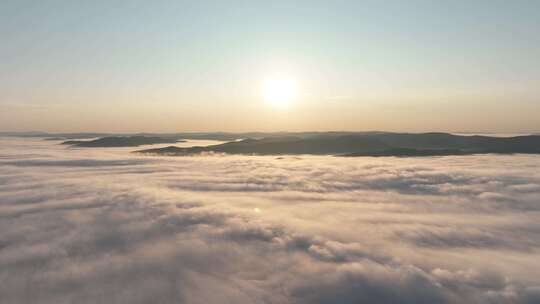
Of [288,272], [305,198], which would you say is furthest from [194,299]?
[305,198]

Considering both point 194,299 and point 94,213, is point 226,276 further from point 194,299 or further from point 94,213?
point 94,213

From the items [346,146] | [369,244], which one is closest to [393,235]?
[369,244]

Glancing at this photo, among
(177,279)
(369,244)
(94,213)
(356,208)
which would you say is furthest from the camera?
(356,208)

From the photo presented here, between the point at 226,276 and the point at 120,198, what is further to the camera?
the point at 120,198

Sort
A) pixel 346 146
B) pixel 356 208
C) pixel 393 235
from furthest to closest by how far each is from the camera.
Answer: pixel 346 146 < pixel 356 208 < pixel 393 235

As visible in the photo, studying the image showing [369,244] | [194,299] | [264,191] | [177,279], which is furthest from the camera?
[264,191]

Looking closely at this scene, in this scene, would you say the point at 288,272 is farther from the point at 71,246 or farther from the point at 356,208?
the point at 356,208

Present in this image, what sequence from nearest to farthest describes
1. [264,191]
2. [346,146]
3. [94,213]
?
1. [94,213]
2. [264,191]
3. [346,146]

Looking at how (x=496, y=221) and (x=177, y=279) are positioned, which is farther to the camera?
(x=496, y=221)
